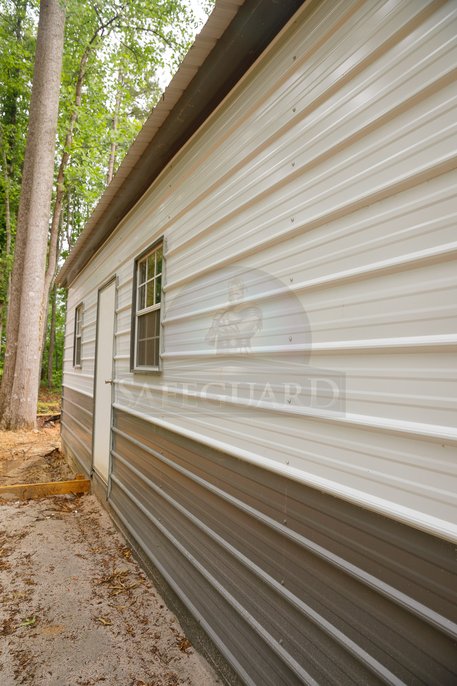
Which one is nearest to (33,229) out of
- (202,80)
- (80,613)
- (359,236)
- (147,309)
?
(147,309)

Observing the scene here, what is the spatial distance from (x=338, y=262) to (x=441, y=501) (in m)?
0.87

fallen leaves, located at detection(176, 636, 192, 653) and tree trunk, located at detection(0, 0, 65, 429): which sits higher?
tree trunk, located at detection(0, 0, 65, 429)

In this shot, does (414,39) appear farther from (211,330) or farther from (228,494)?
(228,494)

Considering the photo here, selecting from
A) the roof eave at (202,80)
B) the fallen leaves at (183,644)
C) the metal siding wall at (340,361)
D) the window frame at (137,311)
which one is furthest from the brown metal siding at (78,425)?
the metal siding wall at (340,361)

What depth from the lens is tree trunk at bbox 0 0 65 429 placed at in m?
9.09

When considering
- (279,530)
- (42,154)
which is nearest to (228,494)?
(279,530)

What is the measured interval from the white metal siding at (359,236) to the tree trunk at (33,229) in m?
8.02

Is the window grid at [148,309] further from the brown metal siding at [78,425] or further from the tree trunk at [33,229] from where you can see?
the tree trunk at [33,229]

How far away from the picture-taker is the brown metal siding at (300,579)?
1.19 metres

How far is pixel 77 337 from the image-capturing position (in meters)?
→ 8.04

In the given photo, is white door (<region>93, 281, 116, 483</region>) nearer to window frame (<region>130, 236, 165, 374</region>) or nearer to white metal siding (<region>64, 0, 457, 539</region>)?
window frame (<region>130, 236, 165, 374</region>)

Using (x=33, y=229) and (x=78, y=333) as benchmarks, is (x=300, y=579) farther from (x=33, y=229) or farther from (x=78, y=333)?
(x=33, y=229)

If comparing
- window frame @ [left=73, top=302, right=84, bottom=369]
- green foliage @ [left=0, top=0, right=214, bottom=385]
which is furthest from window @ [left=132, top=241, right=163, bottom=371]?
green foliage @ [left=0, top=0, right=214, bottom=385]

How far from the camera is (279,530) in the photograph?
5.95ft
